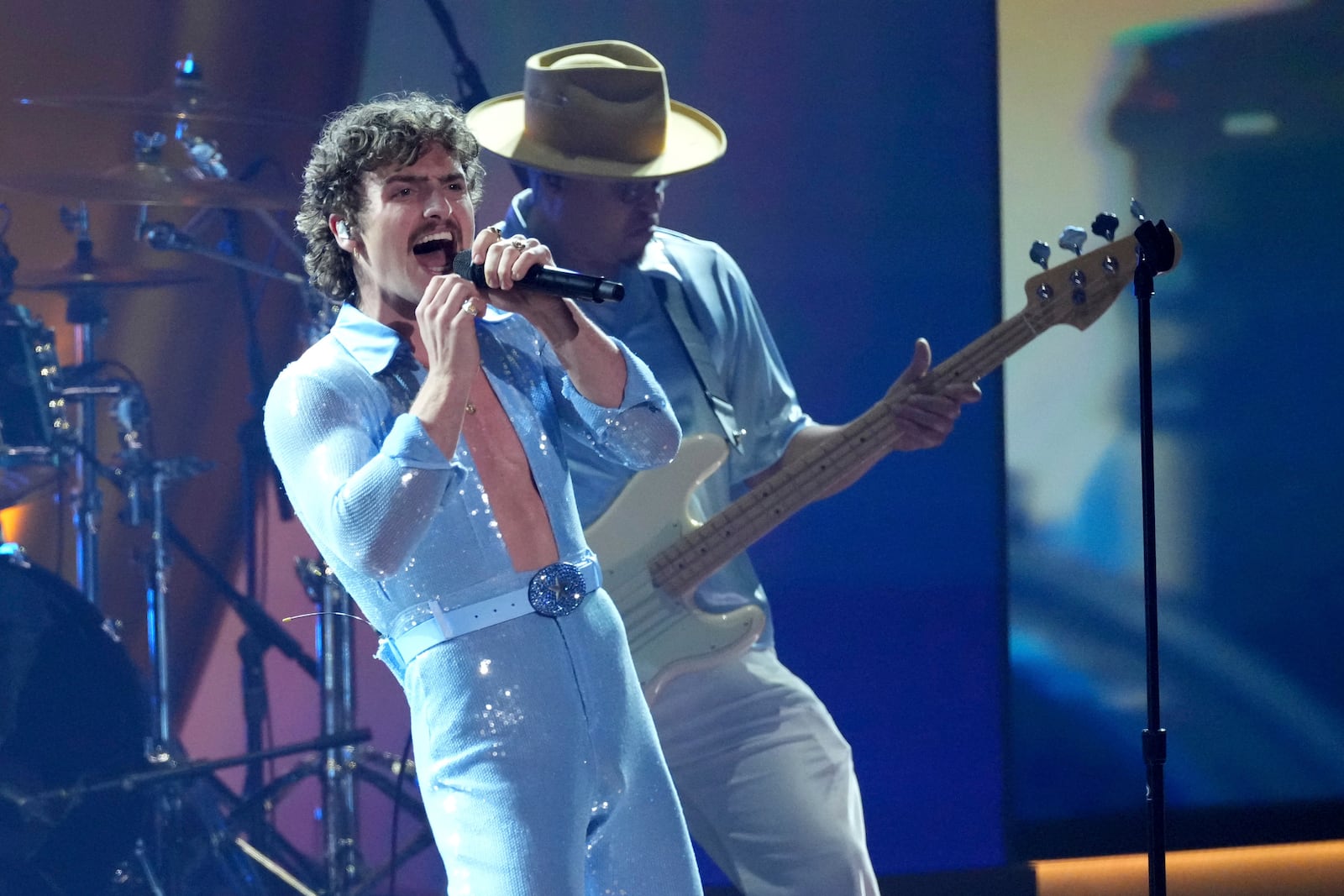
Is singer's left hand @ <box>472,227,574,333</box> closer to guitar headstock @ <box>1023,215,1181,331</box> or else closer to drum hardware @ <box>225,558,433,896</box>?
guitar headstock @ <box>1023,215,1181,331</box>

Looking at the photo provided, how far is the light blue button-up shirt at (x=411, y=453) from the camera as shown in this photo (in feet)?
5.11

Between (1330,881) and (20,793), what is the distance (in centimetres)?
348

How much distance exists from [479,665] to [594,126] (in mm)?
1572

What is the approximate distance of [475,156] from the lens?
6.41ft

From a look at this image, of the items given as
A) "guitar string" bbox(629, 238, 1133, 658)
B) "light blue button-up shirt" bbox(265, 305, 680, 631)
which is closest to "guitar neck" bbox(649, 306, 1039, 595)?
"guitar string" bbox(629, 238, 1133, 658)

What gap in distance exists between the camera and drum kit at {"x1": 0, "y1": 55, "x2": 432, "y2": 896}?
10.7ft

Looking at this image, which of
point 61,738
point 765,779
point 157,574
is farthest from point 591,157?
point 61,738

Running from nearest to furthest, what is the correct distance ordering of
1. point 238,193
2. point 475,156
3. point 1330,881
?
point 475,156 < point 238,193 < point 1330,881

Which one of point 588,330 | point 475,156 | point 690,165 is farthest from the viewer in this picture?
point 690,165

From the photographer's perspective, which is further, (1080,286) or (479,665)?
(1080,286)

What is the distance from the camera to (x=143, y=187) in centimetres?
318

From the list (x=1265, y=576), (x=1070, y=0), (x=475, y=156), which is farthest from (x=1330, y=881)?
(x=475, y=156)

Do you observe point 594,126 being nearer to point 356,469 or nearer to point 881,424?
point 881,424

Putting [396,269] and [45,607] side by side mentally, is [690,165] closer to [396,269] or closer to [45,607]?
[396,269]
